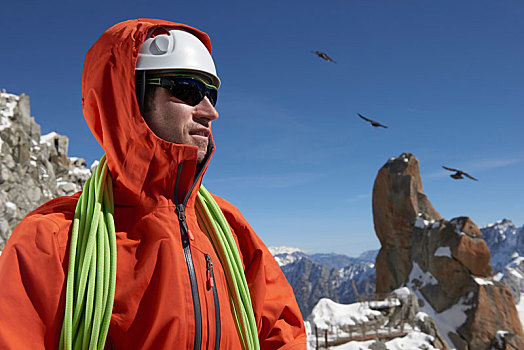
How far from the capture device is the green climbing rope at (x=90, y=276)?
1.22m

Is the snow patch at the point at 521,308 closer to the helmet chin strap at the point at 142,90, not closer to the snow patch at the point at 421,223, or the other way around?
the snow patch at the point at 421,223

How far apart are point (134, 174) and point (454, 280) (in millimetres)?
31040

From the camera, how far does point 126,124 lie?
1445 mm

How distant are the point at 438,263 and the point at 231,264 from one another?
3096 centimetres

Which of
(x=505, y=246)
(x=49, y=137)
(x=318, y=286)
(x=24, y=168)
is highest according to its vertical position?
(x=49, y=137)

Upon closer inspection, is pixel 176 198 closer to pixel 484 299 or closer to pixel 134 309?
pixel 134 309

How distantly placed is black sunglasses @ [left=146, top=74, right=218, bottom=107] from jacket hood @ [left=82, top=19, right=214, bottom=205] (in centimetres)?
12

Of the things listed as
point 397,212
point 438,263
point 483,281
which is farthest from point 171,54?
point 397,212

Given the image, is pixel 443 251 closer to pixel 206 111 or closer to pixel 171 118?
pixel 206 111

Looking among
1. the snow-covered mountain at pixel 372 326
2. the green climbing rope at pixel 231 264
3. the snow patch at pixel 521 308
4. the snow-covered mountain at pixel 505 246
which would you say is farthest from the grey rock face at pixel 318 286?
the green climbing rope at pixel 231 264

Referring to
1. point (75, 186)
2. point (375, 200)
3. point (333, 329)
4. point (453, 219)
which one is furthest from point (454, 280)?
point (75, 186)

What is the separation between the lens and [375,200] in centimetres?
3584

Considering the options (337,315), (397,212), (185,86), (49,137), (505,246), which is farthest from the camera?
(505,246)

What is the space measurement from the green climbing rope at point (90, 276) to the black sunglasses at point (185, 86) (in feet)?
1.52
